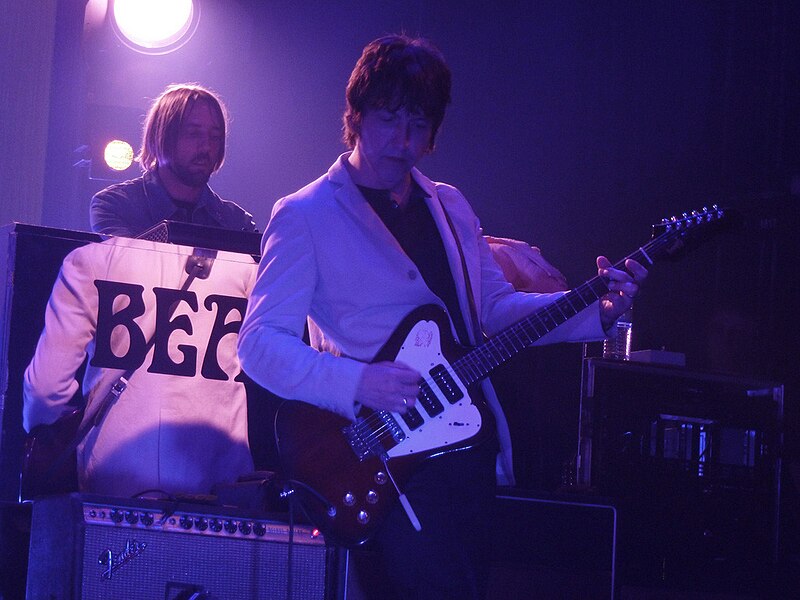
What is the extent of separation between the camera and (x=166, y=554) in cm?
250

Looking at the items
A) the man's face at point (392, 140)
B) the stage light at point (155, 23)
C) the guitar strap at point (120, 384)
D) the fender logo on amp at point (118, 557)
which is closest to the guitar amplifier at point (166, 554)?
the fender logo on amp at point (118, 557)

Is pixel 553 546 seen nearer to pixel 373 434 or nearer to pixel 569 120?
pixel 373 434

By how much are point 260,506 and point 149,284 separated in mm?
739

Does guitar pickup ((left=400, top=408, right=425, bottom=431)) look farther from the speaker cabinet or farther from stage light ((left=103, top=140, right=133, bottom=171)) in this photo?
stage light ((left=103, top=140, right=133, bottom=171))

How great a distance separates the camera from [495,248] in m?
3.70

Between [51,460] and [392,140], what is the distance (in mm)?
1334

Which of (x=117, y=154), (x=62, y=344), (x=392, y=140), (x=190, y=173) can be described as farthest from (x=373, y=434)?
(x=117, y=154)

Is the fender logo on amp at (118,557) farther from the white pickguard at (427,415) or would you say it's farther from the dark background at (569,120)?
the dark background at (569,120)

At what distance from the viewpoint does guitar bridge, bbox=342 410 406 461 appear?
2.44m

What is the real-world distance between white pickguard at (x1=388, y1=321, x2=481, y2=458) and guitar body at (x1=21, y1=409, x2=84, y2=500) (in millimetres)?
1053

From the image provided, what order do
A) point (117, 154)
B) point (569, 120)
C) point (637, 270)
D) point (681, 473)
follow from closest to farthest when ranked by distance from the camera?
point (637, 270)
point (681, 473)
point (117, 154)
point (569, 120)

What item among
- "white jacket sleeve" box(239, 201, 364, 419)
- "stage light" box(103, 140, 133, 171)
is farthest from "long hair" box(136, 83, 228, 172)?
"white jacket sleeve" box(239, 201, 364, 419)

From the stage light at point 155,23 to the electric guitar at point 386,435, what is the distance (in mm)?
3317

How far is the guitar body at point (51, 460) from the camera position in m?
2.90
